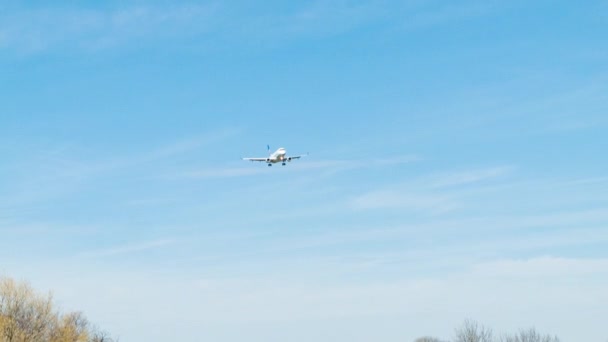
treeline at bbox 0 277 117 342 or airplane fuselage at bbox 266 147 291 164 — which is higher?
airplane fuselage at bbox 266 147 291 164

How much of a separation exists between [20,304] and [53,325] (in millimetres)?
4268

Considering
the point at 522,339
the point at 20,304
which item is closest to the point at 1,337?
the point at 20,304

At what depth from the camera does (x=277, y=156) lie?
10462cm

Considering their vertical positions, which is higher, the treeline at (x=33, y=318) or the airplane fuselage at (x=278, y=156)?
the airplane fuselage at (x=278, y=156)

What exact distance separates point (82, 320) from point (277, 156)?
64.2 m

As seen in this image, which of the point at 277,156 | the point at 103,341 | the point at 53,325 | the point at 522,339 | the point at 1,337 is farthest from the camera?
the point at 522,339

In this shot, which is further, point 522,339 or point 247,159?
point 522,339

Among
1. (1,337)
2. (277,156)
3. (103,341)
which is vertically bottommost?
(1,337)

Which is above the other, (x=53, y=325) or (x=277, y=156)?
(x=277, y=156)

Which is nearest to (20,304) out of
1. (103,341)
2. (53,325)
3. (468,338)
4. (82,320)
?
(53,325)

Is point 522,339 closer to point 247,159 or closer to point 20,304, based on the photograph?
point 247,159

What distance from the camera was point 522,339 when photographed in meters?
176

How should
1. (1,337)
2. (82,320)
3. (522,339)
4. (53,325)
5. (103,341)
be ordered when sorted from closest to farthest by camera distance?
(1,337) < (53,325) < (82,320) < (103,341) < (522,339)

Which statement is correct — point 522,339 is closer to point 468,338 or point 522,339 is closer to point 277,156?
point 468,338
